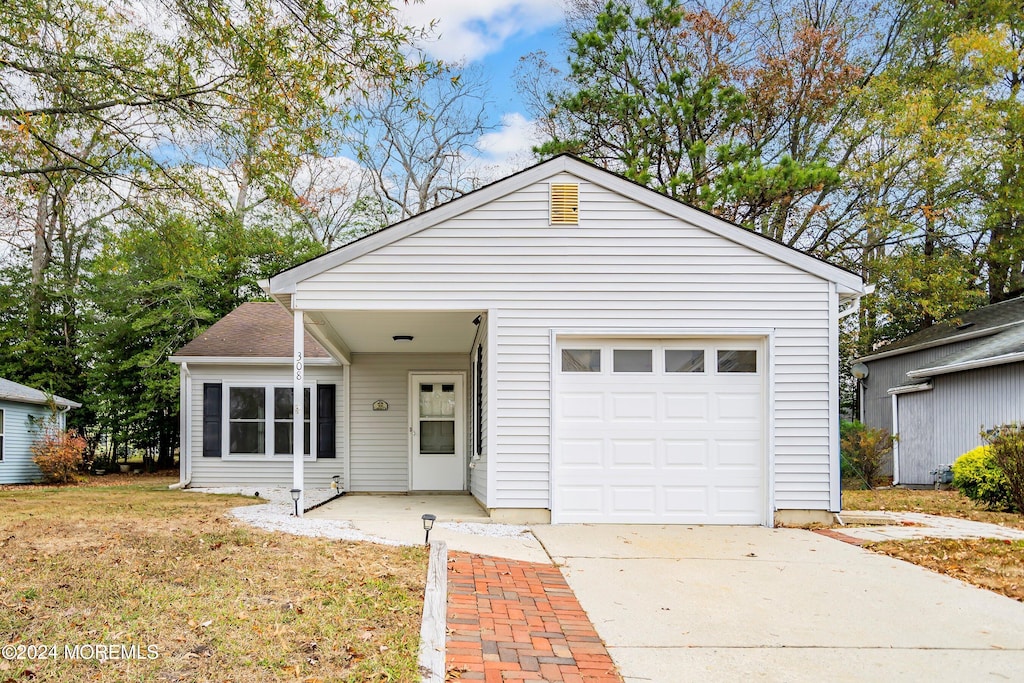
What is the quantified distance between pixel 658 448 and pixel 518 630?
4725 mm

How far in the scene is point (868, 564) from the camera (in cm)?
682

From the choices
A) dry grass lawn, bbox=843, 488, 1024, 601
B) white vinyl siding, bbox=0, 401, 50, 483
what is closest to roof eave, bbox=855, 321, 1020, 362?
dry grass lawn, bbox=843, 488, 1024, 601

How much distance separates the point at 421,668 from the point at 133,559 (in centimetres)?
334

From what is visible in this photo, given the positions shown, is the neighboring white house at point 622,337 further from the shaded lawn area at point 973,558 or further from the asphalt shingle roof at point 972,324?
the asphalt shingle roof at point 972,324

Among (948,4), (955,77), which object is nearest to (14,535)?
(955,77)

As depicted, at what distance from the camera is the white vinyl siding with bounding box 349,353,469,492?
45.8ft

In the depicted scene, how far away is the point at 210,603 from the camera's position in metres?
4.73

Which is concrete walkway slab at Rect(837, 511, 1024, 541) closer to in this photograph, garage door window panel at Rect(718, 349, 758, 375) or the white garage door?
the white garage door

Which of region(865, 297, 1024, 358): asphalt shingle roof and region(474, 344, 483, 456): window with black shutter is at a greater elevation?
region(865, 297, 1024, 358): asphalt shingle roof

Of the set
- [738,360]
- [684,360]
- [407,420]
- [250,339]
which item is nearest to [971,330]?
[738,360]

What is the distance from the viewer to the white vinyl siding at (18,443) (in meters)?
17.6

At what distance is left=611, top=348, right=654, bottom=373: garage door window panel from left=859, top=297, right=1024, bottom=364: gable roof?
10140 mm

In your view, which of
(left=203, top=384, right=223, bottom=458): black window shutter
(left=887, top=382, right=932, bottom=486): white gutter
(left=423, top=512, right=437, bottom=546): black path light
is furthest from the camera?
(left=887, top=382, right=932, bottom=486): white gutter

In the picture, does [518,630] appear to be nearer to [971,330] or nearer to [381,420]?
[381,420]
